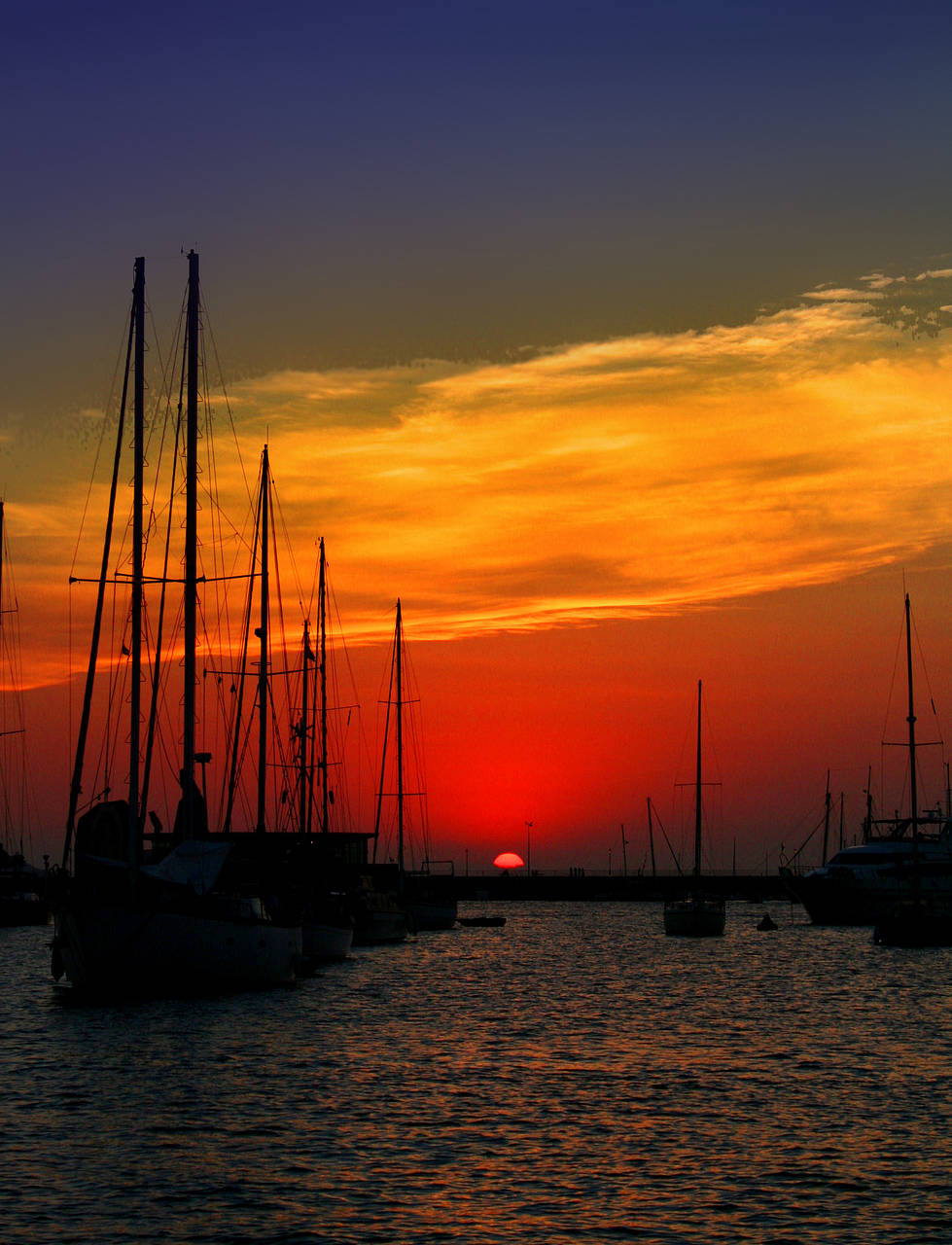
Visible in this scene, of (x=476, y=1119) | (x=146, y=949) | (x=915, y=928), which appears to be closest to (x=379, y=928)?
(x=915, y=928)

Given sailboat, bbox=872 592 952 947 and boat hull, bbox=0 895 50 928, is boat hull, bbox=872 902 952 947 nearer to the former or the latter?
sailboat, bbox=872 592 952 947

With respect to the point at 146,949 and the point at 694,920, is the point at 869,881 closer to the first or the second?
the point at 694,920

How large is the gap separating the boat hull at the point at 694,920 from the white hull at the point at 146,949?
192ft

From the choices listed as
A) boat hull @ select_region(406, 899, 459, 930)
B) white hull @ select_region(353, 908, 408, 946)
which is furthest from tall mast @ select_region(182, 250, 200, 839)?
boat hull @ select_region(406, 899, 459, 930)

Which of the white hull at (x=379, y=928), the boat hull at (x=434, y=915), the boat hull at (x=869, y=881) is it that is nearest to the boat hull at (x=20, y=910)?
the boat hull at (x=434, y=915)

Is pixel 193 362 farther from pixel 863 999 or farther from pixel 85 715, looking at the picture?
pixel 863 999

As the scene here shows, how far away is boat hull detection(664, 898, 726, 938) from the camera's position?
99.6 m

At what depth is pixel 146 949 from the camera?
43000 millimetres

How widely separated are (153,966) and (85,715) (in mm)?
8854

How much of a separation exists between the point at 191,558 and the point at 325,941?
82.5 ft

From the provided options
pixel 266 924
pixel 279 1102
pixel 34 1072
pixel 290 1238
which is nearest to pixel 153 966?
pixel 266 924

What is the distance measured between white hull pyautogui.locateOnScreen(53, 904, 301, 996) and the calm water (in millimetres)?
1085

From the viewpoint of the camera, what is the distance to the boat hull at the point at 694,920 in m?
99.6

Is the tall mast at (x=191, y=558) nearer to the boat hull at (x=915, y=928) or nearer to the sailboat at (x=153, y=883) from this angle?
the sailboat at (x=153, y=883)
